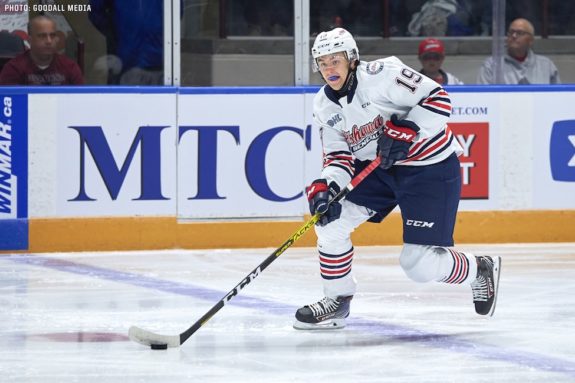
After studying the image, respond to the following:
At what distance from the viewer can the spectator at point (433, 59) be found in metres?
7.00

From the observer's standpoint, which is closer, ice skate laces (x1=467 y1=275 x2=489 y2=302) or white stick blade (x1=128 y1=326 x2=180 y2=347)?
white stick blade (x1=128 y1=326 x2=180 y2=347)

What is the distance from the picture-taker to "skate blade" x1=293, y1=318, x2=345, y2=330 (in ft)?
15.6

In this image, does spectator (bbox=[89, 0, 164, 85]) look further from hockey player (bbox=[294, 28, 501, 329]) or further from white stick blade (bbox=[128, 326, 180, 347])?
white stick blade (bbox=[128, 326, 180, 347])

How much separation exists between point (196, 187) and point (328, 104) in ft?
7.37

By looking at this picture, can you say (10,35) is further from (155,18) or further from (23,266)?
(23,266)

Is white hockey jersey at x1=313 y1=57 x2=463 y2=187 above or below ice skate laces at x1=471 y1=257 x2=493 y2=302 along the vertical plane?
above

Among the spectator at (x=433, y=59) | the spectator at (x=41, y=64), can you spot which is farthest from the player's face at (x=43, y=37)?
the spectator at (x=433, y=59)

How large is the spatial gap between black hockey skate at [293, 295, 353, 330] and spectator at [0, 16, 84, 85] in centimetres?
245

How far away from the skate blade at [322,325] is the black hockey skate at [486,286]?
0.51 m

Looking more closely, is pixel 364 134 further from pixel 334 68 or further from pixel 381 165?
pixel 334 68

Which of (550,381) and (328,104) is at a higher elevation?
(328,104)

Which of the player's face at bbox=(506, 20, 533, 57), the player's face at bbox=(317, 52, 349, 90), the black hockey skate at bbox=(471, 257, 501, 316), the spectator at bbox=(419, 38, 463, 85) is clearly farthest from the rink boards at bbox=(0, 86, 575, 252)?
the player's face at bbox=(317, 52, 349, 90)

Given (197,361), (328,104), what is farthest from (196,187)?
(197,361)

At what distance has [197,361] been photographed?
13.7 feet
